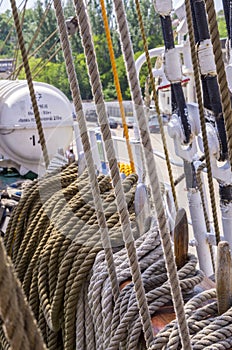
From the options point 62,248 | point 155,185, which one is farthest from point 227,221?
point 155,185

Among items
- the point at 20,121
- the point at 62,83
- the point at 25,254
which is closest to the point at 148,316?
the point at 25,254

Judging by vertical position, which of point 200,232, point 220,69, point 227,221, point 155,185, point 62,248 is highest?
point 220,69

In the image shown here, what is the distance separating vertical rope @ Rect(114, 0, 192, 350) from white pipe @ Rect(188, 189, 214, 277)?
4.68 feet

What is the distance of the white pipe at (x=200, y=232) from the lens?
103 inches

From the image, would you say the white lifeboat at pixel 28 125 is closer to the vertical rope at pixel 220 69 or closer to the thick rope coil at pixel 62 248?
the thick rope coil at pixel 62 248

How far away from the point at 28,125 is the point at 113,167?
4.56 m

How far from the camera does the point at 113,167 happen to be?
1258 mm

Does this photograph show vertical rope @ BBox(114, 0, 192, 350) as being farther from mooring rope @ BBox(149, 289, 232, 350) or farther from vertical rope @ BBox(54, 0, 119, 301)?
vertical rope @ BBox(54, 0, 119, 301)

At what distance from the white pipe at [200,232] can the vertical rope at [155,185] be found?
1426mm

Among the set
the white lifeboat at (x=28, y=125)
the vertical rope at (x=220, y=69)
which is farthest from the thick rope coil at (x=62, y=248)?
the white lifeboat at (x=28, y=125)

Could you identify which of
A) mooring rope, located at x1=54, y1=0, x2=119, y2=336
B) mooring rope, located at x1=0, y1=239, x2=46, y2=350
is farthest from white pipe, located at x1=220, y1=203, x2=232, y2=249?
mooring rope, located at x1=0, y1=239, x2=46, y2=350

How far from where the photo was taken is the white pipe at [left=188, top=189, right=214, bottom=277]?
8.62 feet

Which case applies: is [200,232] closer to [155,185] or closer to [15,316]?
[155,185]

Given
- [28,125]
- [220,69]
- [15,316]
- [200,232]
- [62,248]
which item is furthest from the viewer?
[28,125]
